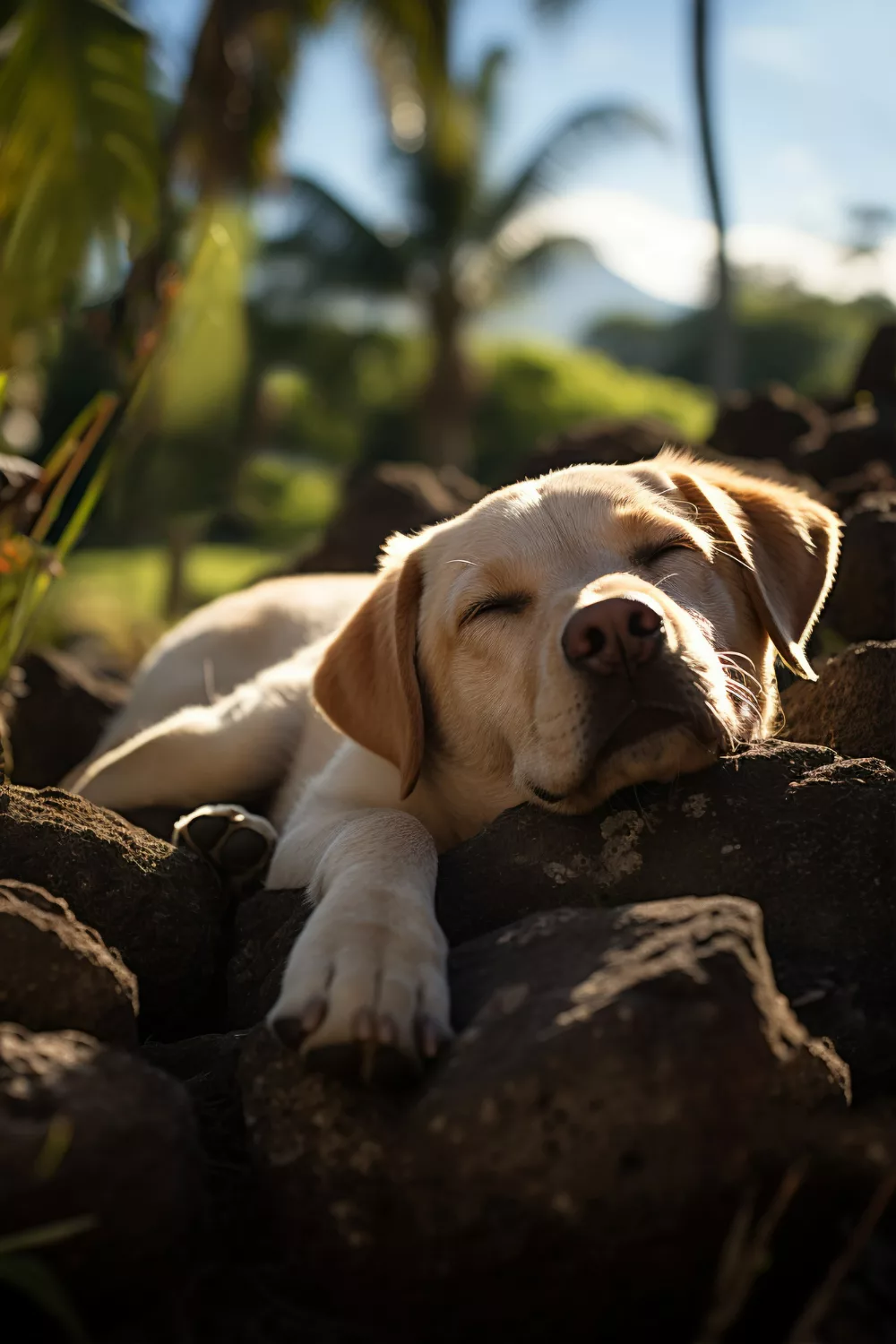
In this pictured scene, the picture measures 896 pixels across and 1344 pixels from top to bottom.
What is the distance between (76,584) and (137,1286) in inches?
856

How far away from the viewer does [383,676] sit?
3402 millimetres

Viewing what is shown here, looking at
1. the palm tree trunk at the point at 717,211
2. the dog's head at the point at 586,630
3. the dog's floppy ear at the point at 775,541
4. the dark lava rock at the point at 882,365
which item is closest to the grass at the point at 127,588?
the dog's head at the point at 586,630

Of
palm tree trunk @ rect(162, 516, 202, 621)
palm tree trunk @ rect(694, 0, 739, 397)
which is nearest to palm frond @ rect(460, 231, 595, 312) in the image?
palm tree trunk @ rect(694, 0, 739, 397)

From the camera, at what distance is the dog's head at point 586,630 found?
8.41 feet

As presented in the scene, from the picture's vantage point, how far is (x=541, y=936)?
2133 millimetres


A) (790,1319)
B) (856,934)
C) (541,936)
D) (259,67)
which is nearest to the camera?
(790,1319)

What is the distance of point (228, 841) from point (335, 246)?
37.4 metres

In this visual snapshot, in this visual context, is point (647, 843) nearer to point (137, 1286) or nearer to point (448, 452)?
point (137, 1286)

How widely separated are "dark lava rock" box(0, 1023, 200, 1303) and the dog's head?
1.17 meters

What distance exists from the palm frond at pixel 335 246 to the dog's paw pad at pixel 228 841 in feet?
120

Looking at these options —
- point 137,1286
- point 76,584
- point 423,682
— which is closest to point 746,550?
point 423,682

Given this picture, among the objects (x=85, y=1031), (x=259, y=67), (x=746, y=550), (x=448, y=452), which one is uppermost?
(x=259, y=67)

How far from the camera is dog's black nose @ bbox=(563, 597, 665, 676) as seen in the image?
2520 mm

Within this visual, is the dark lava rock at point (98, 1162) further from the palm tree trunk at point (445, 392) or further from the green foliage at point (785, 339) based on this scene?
the green foliage at point (785, 339)
